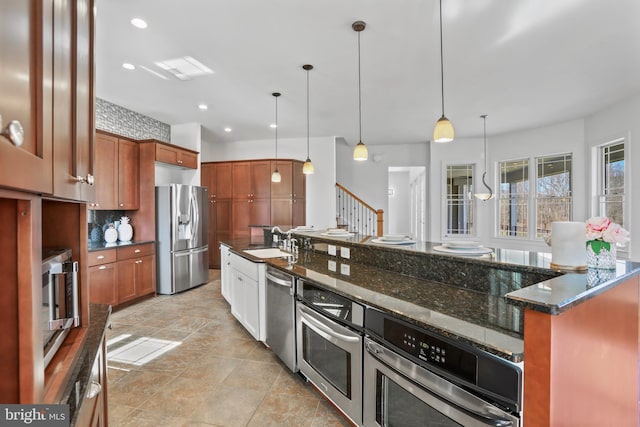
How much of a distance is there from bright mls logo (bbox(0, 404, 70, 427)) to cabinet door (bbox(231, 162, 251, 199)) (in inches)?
237

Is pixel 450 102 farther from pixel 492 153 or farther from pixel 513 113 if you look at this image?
pixel 492 153

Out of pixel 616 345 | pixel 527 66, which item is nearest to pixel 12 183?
pixel 616 345

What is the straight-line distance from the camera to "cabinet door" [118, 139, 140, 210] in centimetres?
454

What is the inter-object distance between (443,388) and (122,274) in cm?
434

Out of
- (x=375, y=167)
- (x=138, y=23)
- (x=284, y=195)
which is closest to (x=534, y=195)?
(x=375, y=167)

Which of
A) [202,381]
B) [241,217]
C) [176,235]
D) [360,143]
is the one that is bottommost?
[202,381]

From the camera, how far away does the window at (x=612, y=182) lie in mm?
4855

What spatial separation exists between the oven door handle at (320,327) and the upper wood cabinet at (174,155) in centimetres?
381

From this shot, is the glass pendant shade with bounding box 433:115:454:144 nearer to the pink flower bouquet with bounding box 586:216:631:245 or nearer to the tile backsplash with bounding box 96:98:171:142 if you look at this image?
the pink flower bouquet with bounding box 586:216:631:245

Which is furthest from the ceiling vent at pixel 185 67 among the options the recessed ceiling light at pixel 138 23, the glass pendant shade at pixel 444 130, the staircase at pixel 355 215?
the staircase at pixel 355 215

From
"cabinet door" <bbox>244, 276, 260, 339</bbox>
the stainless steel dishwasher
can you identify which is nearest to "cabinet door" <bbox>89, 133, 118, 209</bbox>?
"cabinet door" <bbox>244, 276, 260, 339</bbox>

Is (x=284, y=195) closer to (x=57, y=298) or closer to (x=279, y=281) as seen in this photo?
(x=279, y=281)

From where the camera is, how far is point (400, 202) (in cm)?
1044

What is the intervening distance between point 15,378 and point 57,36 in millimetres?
816
